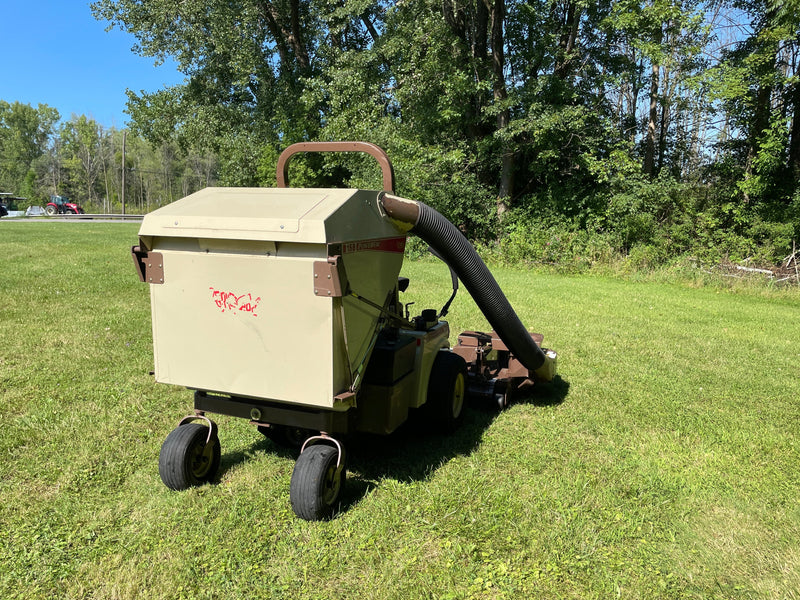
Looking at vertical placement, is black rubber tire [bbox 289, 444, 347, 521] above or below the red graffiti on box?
below

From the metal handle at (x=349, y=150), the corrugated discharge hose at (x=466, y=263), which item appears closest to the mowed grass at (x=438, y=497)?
the corrugated discharge hose at (x=466, y=263)

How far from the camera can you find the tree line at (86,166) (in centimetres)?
6512

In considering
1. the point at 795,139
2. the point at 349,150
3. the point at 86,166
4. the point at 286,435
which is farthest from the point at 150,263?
the point at 86,166

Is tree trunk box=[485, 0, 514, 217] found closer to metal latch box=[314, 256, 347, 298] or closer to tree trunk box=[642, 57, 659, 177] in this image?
tree trunk box=[642, 57, 659, 177]

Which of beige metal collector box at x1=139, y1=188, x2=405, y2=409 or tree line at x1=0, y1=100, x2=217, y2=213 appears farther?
tree line at x1=0, y1=100, x2=217, y2=213

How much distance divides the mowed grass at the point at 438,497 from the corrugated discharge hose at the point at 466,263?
701 millimetres

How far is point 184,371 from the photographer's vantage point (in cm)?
316

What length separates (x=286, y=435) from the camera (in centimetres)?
387

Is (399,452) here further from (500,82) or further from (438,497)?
(500,82)

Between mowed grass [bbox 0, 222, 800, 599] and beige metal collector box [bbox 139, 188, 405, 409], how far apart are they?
0.76 meters

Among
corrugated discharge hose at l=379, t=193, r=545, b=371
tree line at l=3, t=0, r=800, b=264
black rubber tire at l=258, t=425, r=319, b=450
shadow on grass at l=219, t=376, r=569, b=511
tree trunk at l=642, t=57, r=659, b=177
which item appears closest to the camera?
corrugated discharge hose at l=379, t=193, r=545, b=371

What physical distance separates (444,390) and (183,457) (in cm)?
181

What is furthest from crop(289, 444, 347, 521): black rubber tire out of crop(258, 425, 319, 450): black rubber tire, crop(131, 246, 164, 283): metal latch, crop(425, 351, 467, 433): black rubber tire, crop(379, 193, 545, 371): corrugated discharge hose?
crop(379, 193, 545, 371): corrugated discharge hose

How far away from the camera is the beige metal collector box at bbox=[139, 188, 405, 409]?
279 centimetres
